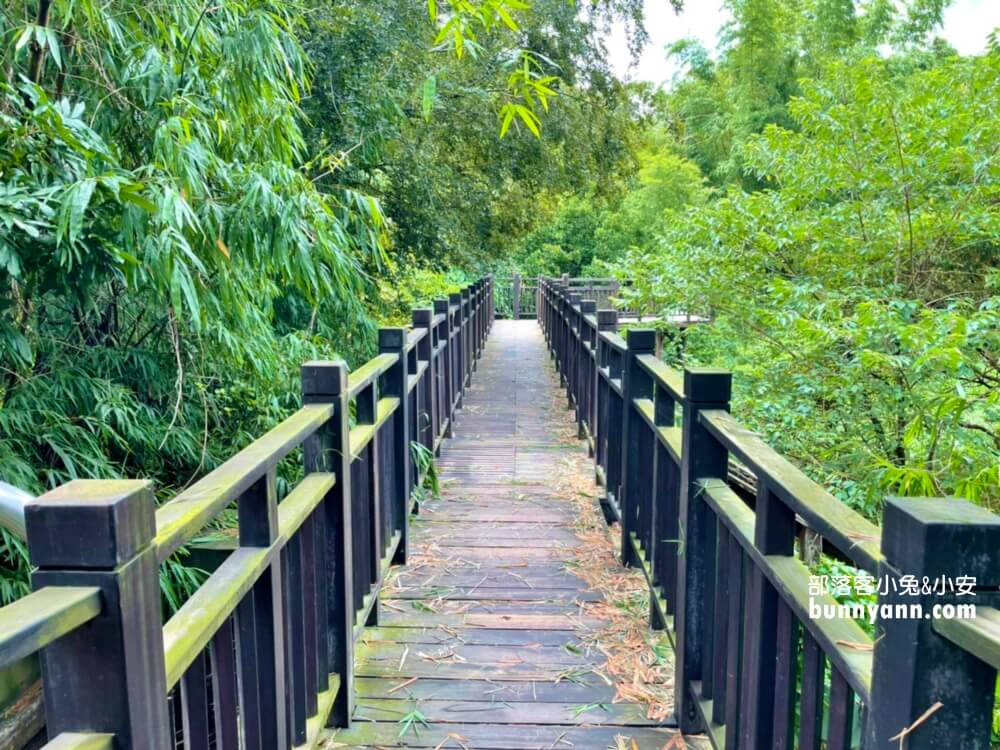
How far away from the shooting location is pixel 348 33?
627 cm

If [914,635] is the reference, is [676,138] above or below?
above

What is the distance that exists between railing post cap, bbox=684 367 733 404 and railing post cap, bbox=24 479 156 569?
1.51 m

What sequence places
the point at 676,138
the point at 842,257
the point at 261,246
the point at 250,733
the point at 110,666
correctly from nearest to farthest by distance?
the point at 110,666, the point at 250,733, the point at 261,246, the point at 842,257, the point at 676,138

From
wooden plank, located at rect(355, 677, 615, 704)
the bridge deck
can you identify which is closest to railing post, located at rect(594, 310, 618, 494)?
the bridge deck

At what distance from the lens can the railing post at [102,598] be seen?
35.3 inches

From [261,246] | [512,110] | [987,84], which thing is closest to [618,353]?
[261,246]

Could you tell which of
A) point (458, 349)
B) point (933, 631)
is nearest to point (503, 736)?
point (933, 631)

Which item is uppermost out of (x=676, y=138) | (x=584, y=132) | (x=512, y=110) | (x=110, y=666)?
(x=676, y=138)

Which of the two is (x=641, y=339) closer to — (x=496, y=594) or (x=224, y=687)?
(x=496, y=594)

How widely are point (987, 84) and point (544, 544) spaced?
424cm

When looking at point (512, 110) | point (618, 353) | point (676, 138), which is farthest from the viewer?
point (676, 138)

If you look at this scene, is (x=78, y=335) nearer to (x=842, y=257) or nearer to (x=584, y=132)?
(x=842, y=257)

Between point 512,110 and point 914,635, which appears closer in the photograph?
point 914,635

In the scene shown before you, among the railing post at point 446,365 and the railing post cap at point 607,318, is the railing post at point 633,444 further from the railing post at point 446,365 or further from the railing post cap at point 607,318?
the railing post at point 446,365
